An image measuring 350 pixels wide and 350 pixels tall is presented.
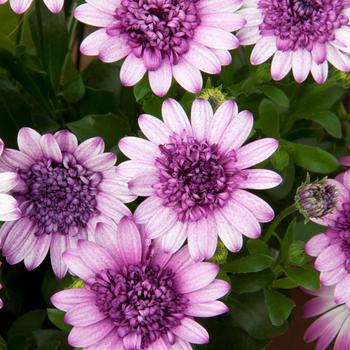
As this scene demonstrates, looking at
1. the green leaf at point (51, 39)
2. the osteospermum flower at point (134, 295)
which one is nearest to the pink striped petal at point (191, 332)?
the osteospermum flower at point (134, 295)

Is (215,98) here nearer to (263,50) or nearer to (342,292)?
(263,50)

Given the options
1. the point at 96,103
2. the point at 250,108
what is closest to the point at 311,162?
the point at 250,108

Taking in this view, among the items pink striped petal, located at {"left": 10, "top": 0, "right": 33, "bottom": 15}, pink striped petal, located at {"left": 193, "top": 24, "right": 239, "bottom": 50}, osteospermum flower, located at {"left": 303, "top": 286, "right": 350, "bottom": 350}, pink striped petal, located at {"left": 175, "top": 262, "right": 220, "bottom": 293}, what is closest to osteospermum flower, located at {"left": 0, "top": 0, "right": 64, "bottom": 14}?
pink striped petal, located at {"left": 10, "top": 0, "right": 33, "bottom": 15}

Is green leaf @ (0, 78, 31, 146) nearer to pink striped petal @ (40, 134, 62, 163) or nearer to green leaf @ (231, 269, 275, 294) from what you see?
pink striped petal @ (40, 134, 62, 163)

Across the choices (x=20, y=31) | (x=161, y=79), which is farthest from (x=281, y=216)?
(x=20, y=31)

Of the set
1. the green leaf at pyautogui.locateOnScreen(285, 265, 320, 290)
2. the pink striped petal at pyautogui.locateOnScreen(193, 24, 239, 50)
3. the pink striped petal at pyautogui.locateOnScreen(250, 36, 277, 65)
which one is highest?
the pink striped petal at pyautogui.locateOnScreen(193, 24, 239, 50)

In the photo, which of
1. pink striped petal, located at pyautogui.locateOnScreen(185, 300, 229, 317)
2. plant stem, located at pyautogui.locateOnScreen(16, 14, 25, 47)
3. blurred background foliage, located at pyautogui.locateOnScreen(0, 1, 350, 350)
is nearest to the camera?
pink striped petal, located at pyautogui.locateOnScreen(185, 300, 229, 317)

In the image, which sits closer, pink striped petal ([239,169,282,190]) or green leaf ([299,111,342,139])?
pink striped petal ([239,169,282,190])
